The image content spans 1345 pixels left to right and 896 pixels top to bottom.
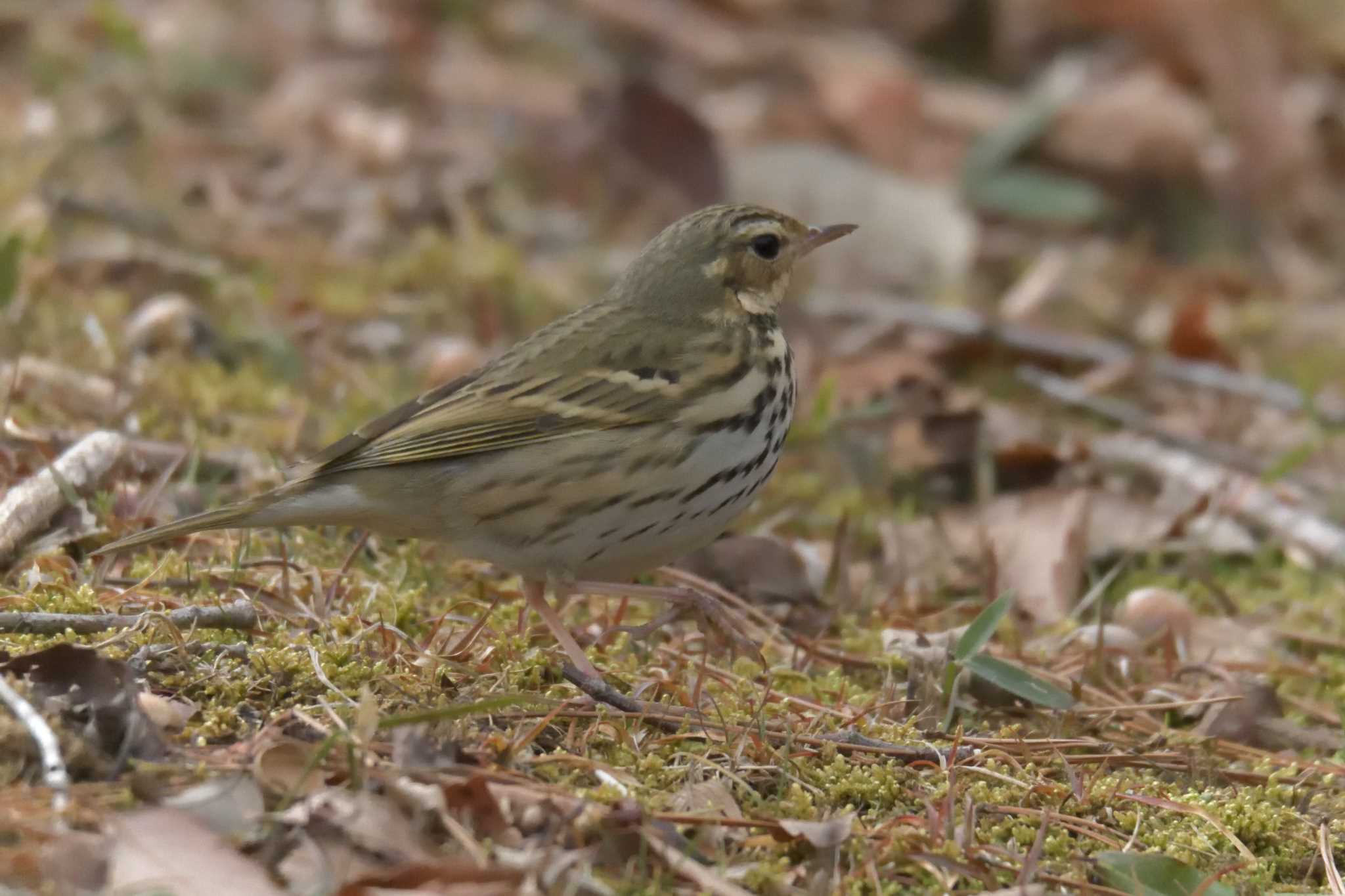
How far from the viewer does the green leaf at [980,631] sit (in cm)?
409

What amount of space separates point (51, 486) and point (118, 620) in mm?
957

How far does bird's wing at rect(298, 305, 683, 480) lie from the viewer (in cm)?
439

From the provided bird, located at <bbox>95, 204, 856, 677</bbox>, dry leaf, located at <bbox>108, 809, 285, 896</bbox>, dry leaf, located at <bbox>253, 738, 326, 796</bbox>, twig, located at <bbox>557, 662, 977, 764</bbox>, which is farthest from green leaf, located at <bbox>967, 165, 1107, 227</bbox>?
dry leaf, located at <bbox>108, 809, 285, 896</bbox>

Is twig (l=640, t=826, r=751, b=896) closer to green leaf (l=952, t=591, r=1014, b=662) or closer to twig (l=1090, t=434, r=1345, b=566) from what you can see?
green leaf (l=952, t=591, r=1014, b=662)

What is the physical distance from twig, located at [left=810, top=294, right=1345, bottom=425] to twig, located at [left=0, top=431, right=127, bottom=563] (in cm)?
380

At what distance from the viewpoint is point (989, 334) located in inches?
288

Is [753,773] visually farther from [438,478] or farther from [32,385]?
[32,385]

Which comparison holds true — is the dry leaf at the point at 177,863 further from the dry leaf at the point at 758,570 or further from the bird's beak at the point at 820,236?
the bird's beak at the point at 820,236

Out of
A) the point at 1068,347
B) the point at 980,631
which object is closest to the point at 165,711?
the point at 980,631

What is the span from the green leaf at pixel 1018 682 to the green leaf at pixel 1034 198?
5.39 m

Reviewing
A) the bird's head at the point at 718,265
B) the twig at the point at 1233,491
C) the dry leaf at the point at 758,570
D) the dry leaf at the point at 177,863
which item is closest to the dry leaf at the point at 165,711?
the dry leaf at the point at 177,863

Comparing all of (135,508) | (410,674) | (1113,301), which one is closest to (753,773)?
(410,674)

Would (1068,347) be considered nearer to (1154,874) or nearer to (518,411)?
(518,411)

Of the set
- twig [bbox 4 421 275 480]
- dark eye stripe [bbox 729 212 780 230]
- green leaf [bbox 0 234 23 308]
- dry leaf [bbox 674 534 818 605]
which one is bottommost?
dry leaf [bbox 674 534 818 605]
